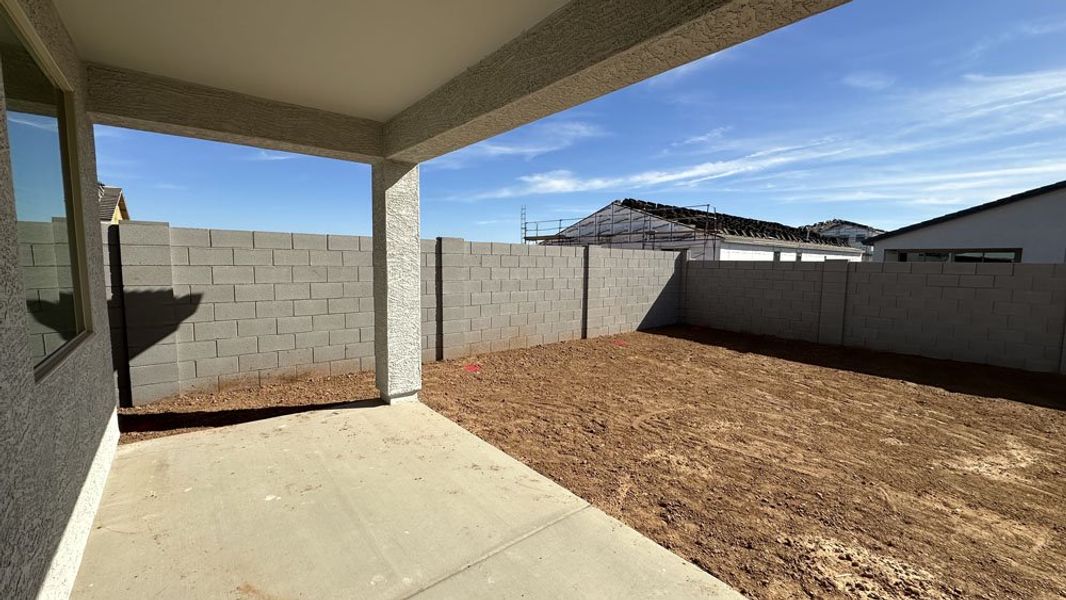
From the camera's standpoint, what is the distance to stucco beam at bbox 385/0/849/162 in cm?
163

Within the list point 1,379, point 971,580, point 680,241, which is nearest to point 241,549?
point 1,379

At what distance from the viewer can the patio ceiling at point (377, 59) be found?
187cm

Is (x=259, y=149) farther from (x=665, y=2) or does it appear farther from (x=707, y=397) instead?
(x=707, y=397)

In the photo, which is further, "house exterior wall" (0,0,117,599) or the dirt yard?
the dirt yard

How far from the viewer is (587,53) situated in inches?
79.7

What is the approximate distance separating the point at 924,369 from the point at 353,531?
344 inches

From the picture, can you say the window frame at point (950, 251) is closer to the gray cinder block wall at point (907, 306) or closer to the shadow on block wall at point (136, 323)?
the gray cinder block wall at point (907, 306)

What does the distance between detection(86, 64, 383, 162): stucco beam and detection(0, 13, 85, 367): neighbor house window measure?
0.65m

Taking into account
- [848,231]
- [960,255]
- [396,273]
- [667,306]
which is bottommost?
[667,306]

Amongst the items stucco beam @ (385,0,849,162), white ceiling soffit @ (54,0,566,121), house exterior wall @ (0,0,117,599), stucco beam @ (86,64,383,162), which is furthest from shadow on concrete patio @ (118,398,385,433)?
→ stucco beam @ (385,0,849,162)

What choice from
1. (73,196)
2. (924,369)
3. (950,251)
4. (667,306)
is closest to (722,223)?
(950,251)

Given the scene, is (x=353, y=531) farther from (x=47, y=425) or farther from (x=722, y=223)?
(x=722, y=223)

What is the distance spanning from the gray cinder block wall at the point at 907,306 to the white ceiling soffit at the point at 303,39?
9.03m

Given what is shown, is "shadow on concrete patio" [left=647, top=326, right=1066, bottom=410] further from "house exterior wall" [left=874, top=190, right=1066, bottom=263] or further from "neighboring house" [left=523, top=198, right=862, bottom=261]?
"neighboring house" [left=523, top=198, right=862, bottom=261]
